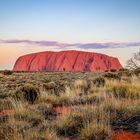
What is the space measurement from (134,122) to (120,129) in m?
0.44

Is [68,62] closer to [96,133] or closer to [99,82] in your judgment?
[99,82]

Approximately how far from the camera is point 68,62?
184250 millimetres

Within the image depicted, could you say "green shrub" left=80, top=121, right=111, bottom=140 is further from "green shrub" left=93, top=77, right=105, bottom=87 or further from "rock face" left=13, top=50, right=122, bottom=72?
"rock face" left=13, top=50, right=122, bottom=72

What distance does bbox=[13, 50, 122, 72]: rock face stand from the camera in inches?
7190

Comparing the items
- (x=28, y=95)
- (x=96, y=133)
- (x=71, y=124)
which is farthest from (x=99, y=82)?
(x=96, y=133)

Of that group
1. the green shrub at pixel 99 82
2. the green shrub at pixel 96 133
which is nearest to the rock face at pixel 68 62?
the green shrub at pixel 99 82

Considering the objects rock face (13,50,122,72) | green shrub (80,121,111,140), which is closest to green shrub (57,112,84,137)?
green shrub (80,121,111,140)

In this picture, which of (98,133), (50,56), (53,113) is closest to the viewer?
(98,133)

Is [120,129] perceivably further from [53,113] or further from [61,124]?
[53,113]

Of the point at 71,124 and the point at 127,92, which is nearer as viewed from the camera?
the point at 71,124

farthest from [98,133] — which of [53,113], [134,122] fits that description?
[53,113]

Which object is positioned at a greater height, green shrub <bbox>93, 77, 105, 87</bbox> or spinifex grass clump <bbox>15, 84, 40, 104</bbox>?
spinifex grass clump <bbox>15, 84, 40, 104</bbox>

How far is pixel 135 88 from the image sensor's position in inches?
481

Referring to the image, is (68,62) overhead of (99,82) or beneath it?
beneath
